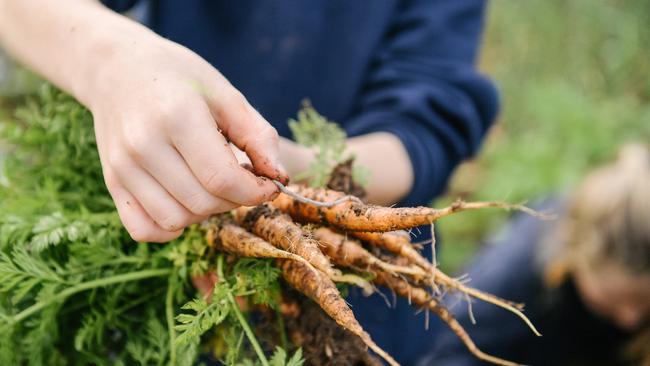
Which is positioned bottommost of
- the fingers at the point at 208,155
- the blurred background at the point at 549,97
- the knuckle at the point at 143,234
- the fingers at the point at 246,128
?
the knuckle at the point at 143,234

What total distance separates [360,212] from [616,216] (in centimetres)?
166

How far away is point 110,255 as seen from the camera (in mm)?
1162

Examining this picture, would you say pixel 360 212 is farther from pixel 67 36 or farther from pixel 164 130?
pixel 67 36

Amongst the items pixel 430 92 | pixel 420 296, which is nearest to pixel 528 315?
pixel 430 92

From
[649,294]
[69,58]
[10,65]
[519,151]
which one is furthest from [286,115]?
[10,65]

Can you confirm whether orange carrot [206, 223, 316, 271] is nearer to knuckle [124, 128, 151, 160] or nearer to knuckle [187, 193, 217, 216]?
knuckle [187, 193, 217, 216]

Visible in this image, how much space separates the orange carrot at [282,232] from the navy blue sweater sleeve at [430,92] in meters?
0.57

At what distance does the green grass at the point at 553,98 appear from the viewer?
3650 mm

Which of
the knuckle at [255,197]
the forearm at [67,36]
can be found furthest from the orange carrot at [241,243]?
the forearm at [67,36]

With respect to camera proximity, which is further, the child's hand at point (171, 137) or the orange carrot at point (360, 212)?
the orange carrot at point (360, 212)

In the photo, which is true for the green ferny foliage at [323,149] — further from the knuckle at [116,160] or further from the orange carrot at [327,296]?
the knuckle at [116,160]

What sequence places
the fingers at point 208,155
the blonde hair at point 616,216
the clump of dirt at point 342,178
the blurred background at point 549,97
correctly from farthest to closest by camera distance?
1. the blurred background at point 549,97
2. the blonde hair at point 616,216
3. the clump of dirt at point 342,178
4. the fingers at point 208,155

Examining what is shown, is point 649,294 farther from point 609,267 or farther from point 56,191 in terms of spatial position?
point 56,191

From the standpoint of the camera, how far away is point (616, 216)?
2.33m
